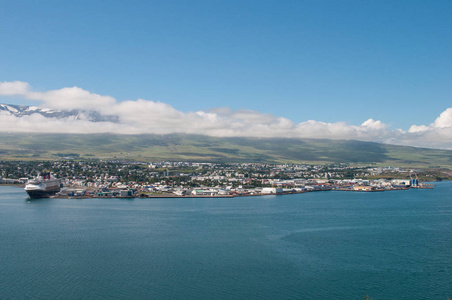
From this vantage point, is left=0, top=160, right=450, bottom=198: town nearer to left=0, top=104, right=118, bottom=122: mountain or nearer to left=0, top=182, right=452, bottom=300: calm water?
left=0, top=182, right=452, bottom=300: calm water

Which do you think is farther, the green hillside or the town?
the green hillside

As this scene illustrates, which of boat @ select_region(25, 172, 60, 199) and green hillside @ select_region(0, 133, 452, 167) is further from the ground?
green hillside @ select_region(0, 133, 452, 167)

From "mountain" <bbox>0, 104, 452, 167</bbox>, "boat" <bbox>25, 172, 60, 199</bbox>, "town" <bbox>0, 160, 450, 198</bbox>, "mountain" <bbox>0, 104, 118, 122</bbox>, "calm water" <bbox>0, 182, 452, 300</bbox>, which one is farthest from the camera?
"mountain" <bbox>0, 104, 118, 122</bbox>

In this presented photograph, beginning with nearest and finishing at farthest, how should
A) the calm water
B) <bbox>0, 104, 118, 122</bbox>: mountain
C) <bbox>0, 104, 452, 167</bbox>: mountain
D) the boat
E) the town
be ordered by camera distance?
the calm water
the boat
the town
<bbox>0, 104, 452, 167</bbox>: mountain
<bbox>0, 104, 118, 122</bbox>: mountain

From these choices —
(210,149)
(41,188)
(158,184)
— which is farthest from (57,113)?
(41,188)

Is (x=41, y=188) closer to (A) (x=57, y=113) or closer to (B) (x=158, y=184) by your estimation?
(B) (x=158, y=184)

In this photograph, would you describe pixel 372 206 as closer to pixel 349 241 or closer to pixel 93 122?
pixel 349 241

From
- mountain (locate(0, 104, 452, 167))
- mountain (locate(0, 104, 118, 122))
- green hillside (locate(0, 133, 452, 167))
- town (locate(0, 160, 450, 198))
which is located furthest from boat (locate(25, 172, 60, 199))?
mountain (locate(0, 104, 118, 122))
